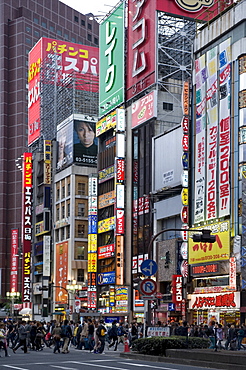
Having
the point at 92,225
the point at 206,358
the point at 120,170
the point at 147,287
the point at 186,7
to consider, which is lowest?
the point at 206,358

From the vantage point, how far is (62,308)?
95.7m

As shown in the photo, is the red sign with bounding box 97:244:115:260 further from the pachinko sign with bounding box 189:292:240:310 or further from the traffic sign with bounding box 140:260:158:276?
the traffic sign with bounding box 140:260:158:276

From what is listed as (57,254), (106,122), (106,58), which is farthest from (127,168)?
(57,254)

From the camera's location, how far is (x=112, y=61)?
283 ft

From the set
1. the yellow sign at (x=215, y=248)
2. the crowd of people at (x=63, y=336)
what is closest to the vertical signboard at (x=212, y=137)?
the yellow sign at (x=215, y=248)

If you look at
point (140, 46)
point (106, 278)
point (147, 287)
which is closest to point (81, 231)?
point (106, 278)

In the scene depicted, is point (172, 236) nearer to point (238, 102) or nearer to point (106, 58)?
point (238, 102)

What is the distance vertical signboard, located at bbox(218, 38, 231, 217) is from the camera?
59469 mm

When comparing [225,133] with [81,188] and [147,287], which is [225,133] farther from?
[81,188]

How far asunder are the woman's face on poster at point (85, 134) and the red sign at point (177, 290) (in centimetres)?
3706

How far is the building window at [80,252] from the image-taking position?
9566cm

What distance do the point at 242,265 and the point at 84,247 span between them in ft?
142

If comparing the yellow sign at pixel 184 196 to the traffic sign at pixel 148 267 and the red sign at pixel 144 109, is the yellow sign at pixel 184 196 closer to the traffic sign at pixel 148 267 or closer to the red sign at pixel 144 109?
the red sign at pixel 144 109

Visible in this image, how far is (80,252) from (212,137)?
3869 centimetres
